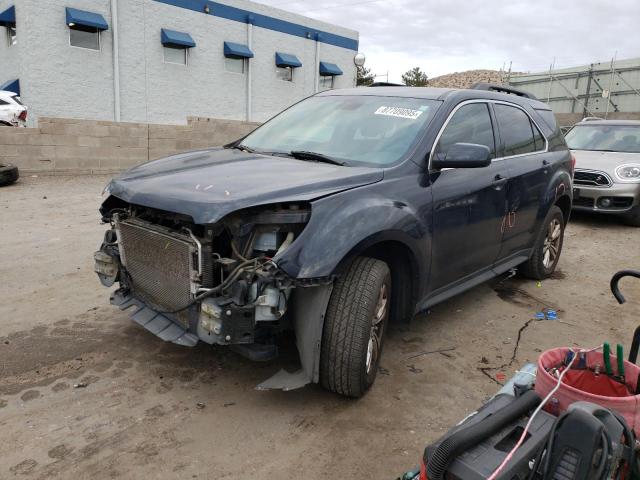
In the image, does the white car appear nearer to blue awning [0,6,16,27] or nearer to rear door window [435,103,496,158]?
blue awning [0,6,16,27]

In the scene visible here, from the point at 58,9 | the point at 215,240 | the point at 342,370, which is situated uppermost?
the point at 58,9

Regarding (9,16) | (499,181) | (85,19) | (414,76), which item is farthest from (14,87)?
(414,76)

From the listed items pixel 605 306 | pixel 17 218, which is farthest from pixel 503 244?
pixel 17 218

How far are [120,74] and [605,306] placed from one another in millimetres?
16113

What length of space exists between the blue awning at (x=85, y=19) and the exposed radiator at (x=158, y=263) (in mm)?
14275

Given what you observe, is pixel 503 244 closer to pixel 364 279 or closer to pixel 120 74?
pixel 364 279

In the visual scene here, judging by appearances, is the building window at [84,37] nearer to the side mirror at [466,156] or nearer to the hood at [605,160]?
the hood at [605,160]

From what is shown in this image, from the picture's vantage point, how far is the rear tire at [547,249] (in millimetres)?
5277

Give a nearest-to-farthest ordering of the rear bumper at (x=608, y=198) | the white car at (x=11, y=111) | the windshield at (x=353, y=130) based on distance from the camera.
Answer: the windshield at (x=353, y=130) < the rear bumper at (x=608, y=198) < the white car at (x=11, y=111)

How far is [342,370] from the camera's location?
2.89m

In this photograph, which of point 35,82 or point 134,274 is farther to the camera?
point 35,82

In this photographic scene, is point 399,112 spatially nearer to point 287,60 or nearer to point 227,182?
point 227,182

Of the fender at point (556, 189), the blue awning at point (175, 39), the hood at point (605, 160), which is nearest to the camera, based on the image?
the fender at point (556, 189)

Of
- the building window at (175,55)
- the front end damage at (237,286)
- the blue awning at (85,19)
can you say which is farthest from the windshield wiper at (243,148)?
the building window at (175,55)
